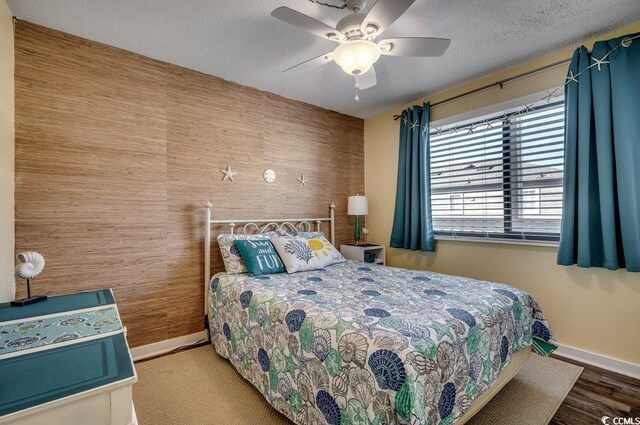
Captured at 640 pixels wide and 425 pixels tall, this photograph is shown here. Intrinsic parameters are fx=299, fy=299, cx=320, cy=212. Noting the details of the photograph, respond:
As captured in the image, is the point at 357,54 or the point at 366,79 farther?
the point at 366,79

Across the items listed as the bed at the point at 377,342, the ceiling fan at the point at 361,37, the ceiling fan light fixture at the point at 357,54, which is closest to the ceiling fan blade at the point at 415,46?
the ceiling fan at the point at 361,37

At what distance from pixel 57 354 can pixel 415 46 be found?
7.48 feet

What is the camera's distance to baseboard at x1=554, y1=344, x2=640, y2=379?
2146 millimetres

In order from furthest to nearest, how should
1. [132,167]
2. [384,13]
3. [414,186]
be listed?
[414,186]
[132,167]
[384,13]

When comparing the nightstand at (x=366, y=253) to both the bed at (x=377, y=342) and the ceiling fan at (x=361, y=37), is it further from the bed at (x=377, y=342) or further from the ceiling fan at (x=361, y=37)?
the ceiling fan at (x=361, y=37)

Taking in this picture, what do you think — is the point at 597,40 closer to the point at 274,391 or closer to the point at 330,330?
the point at 330,330

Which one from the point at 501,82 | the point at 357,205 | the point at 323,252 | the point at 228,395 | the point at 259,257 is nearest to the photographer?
the point at 228,395

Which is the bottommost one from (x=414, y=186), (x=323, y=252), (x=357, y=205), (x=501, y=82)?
(x=323, y=252)

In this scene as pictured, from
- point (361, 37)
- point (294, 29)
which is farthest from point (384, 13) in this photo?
point (294, 29)

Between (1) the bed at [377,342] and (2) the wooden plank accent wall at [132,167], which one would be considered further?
(2) the wooden plank accent wall at [132,167]

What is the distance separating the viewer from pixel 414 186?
3.36 metres

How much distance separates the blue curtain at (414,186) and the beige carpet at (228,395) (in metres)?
1.46

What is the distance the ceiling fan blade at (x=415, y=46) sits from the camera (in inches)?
69.9

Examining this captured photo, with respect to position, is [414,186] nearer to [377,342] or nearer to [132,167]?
[377,342]
